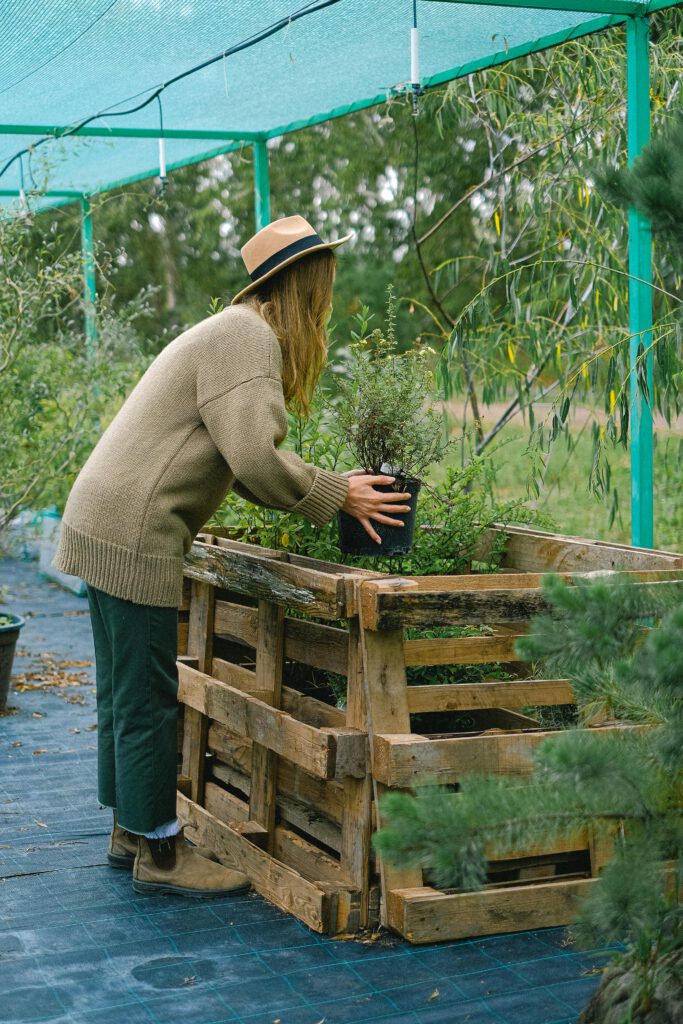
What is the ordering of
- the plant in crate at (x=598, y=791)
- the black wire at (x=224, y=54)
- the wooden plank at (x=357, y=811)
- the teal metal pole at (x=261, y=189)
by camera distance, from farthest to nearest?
the teal metal pole at (x=261, y=189) → the black wire at (x=224, y=54) → the wooden plank at (x=357, y=811) → the plant in crate at (x=598, y=791)

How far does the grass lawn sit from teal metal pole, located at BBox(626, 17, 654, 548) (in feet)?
1.07

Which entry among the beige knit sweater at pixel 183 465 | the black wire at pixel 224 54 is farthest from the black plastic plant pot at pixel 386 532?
the black wire at pixel 224 54

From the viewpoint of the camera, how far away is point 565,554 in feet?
10.9

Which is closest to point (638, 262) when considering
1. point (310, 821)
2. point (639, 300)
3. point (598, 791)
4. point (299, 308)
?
point (639, 300)

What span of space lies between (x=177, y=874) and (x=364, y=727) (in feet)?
2.24

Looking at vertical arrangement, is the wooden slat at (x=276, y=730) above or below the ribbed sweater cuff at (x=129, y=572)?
below

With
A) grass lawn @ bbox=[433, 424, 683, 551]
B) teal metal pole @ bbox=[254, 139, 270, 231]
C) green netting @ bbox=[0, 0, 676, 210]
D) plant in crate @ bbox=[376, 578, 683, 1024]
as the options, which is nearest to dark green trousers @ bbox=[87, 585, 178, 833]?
plant in crate @ bbox=[376, 578, 683, 1024]

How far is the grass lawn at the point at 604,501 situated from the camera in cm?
514

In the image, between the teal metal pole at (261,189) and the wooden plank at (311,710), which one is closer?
the wooden plank at (311,710)

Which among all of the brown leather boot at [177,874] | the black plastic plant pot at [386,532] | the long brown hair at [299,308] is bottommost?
the brown leather boot at [177,874]

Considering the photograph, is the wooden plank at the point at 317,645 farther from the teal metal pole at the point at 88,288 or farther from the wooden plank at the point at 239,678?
the teal metal pole at the point at 88,288

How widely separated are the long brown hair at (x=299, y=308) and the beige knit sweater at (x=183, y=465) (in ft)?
0.28

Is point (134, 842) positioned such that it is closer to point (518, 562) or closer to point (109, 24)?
point (518, 562)

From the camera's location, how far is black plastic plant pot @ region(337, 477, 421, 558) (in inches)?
116
